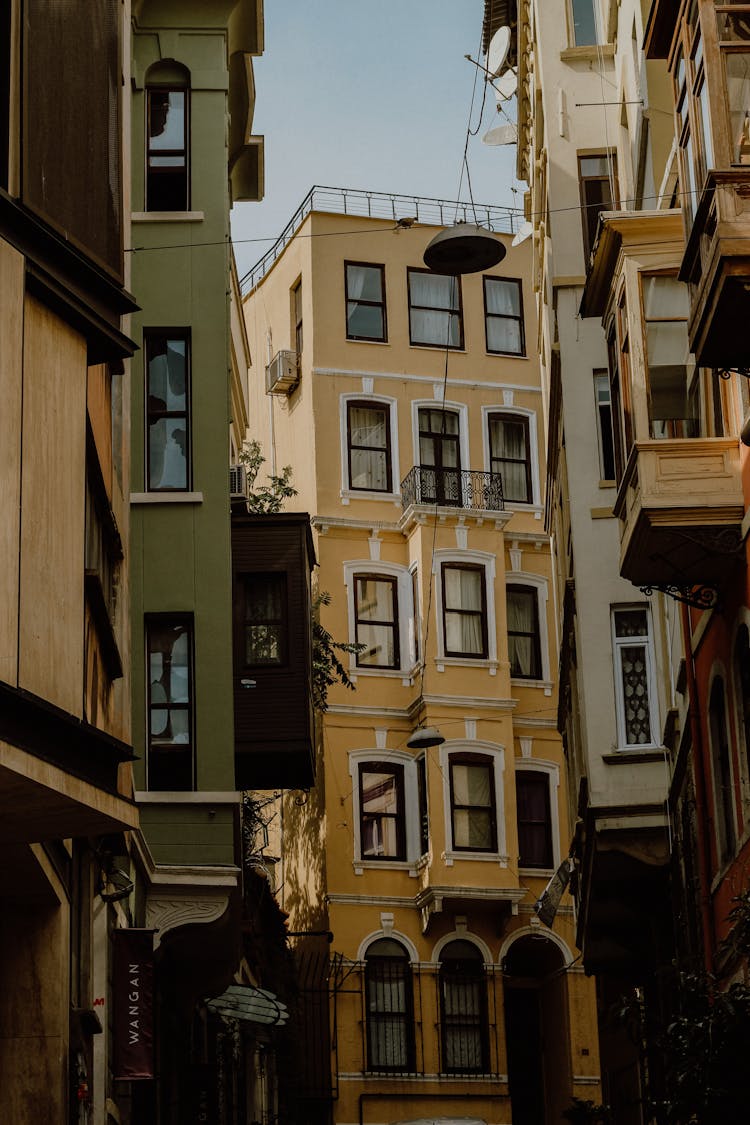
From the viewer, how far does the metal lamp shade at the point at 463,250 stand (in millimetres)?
27062

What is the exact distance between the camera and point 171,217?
25.6m

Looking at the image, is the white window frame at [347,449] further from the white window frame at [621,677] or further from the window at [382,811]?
the white window frame at [621,677]

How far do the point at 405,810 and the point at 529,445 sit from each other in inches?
377

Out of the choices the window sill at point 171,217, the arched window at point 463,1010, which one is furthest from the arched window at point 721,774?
the arched window at point 463,1010

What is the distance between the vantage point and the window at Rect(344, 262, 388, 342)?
48.4 meters

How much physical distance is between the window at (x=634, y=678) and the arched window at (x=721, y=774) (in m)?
6.11

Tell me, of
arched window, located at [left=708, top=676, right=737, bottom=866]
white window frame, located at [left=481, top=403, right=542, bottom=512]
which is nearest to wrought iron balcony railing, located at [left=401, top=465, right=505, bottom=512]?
white window frame, located at [left=481, top=403, right=542, bottom=512]

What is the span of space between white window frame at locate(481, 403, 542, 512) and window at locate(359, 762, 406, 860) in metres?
7.15

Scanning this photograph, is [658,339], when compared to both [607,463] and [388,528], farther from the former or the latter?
[388,528]

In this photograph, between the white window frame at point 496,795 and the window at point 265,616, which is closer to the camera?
the window at point 265,616

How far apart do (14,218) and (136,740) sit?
10248 millimetres

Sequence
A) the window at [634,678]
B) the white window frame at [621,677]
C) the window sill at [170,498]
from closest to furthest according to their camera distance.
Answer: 1. the window sill at [170,498]
2. the white window frame at [621,677]
3. the window at [634,678]

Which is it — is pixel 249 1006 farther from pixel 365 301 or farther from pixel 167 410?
pixel 365 301

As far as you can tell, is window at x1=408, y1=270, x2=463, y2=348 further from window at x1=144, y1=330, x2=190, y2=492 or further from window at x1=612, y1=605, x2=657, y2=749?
window at x1=144, y1=330, x2=190, y2=492
